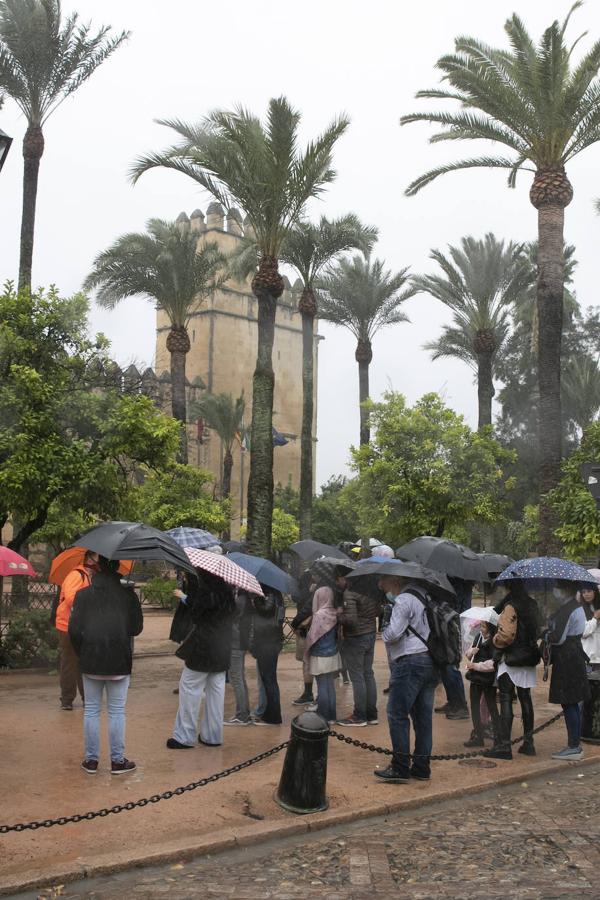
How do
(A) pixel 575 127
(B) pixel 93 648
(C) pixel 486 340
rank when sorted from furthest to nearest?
(C) pixel 486 340, (A) pixel 575 127, (B) pixel 93 648

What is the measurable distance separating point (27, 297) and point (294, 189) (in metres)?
6.99

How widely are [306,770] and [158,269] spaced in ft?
72.2

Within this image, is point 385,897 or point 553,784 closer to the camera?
point 385,897

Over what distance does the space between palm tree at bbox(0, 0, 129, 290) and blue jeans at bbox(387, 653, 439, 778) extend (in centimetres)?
1364

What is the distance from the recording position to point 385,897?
15.4 ft

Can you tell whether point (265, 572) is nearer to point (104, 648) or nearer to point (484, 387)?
point (104, 648)

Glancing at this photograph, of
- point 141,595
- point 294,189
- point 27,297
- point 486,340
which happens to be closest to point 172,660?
point 27,297

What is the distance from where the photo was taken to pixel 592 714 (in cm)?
871

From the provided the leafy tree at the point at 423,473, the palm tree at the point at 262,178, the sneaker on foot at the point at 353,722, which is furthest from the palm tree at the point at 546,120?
the sneaker on foot at the point at 353,722

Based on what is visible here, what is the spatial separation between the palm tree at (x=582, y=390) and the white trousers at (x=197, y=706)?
124ft

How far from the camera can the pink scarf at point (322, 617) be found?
8695mm

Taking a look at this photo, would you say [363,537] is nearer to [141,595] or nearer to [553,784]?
[141,595]

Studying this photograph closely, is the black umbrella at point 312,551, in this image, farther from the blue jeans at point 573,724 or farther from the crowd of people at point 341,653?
the blue jeans at point 573,724

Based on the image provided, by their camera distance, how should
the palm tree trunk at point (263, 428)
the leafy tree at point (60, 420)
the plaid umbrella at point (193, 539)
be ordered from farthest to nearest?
the palm tree trunk at point (263, 428), the leafy tree at point (60, 420), the plaid umbrella at point (193, 539)
